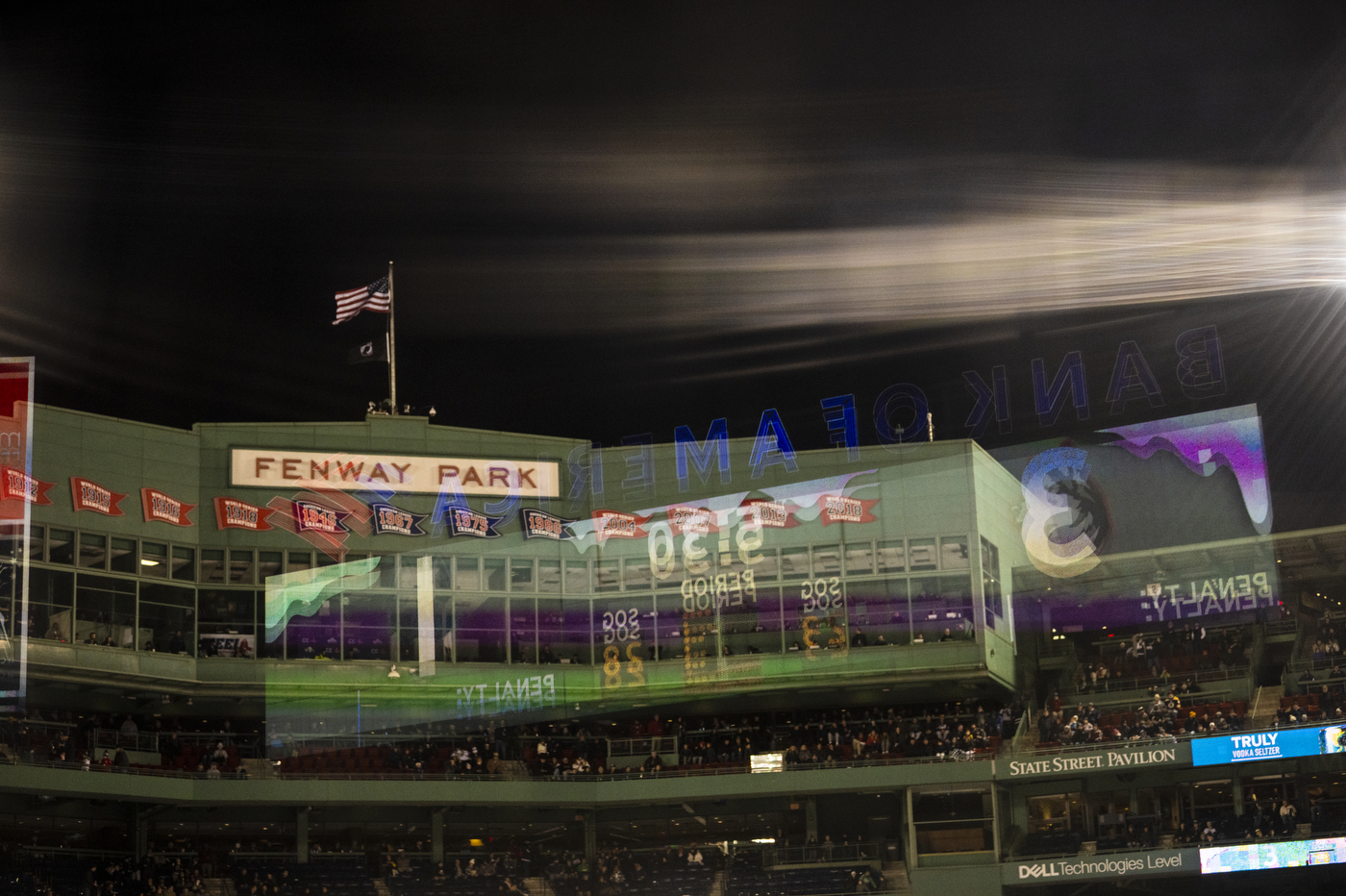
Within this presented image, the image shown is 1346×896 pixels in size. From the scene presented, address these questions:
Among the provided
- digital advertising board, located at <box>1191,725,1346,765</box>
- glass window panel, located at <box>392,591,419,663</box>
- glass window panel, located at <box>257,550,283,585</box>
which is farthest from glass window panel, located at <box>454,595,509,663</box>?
digital advertising board, located at <box>1191,725,1346,765</box>

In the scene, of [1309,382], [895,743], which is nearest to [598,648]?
[895,743]

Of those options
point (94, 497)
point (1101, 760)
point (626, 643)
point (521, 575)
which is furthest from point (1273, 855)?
point (94, 497)

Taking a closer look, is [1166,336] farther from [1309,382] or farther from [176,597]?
[176,597]

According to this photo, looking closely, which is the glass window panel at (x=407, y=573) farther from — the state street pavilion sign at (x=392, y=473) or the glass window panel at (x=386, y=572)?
the state street pavilion sign at (x=392, y=473)

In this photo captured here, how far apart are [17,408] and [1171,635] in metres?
38.8

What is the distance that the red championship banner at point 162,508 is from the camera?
56844 millimetres

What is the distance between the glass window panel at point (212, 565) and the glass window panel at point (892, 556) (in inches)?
888

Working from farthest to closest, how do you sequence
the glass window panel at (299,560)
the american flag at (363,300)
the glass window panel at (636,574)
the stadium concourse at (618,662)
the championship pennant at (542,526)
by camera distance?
the american flag at (363,300) → the championship pennant at (542,526) → the glass window panel at (636,574) → the glass window panel at (299,560) → the stadium concourse at (618,662)

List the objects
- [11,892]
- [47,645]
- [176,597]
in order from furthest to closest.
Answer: [176,597], [47,645], [11,892]

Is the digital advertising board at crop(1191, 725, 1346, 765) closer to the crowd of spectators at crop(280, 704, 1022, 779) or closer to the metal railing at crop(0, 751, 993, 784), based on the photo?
the crowd of spectators at crop(280, 704, 1022, 779)

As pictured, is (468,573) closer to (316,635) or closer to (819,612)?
(316,635)

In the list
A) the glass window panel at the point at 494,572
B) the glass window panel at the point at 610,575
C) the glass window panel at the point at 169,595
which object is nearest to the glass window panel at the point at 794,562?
the glass window panel at the point at 610,575

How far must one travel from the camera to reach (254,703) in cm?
5794

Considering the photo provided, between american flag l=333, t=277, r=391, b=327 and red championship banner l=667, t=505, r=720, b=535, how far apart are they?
1316 cm
